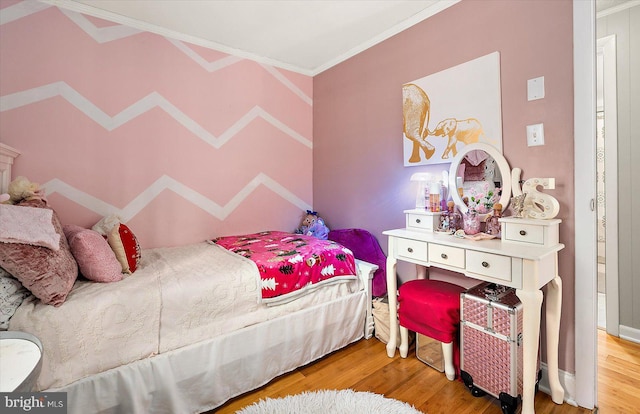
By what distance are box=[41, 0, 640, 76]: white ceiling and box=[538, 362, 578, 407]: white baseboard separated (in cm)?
253

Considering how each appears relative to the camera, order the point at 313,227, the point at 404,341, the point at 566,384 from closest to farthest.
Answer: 1. the point at 566,384
2. the point at 404,341
3. the point at 313,227

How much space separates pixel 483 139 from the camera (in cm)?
203

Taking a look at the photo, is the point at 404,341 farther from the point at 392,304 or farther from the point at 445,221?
the point at 445,221

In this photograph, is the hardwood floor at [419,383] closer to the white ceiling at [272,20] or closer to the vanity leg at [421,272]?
the vanity leg at [421,272]

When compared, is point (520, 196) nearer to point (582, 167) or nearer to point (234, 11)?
point (582, 167)

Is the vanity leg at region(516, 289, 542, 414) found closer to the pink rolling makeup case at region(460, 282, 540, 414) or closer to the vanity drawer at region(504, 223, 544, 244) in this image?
the pink rolling makeup case at region(460, 282, 540, 414)

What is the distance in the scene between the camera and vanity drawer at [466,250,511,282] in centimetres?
154

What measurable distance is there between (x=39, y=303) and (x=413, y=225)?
2.23 metres

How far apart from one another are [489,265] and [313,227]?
6.35ft

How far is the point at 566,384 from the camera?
170 centimetres

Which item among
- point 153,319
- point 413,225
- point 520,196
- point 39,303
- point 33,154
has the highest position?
point 33,154

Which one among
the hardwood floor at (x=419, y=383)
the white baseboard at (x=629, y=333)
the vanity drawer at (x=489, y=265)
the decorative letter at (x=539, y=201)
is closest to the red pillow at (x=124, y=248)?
the hardwood floor at (x=419, y=383)

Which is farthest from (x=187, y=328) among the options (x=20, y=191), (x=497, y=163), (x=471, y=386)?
(x=497, y=163)

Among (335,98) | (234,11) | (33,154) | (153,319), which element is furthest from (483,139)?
(33,154)
